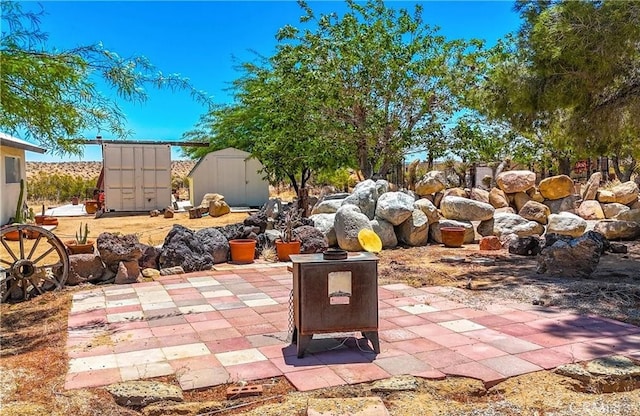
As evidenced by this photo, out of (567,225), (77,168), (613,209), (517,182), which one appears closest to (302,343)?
(567,225)

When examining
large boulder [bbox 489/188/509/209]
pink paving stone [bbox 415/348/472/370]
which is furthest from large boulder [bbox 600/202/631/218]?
pink paving stone [bbox 415/348/472/370]

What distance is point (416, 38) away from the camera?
12.1 m

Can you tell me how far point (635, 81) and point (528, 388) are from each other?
5169 mm

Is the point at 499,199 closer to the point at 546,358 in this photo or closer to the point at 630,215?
the point at 630,215

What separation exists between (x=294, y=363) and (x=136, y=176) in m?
16.1

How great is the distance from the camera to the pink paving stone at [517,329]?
4.32m

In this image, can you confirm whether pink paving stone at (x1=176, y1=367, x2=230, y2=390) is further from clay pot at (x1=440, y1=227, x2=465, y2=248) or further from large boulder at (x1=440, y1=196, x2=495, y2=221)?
large boulder at (x1=440, y1=196, x2=495, y2=221)

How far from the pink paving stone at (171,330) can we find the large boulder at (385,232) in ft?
18.5

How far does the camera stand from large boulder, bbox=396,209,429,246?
10.1 metres

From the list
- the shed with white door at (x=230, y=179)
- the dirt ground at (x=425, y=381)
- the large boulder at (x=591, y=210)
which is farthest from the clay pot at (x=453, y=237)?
the shed with white door at (x=230, y=179)

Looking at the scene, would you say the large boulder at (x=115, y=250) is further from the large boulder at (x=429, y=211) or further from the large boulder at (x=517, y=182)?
the large boulder at (x=517, y=182)

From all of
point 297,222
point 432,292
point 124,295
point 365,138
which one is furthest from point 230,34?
point 432,292

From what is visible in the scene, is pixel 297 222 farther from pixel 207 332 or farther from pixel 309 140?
pixel 207 332

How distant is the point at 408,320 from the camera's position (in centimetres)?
482
